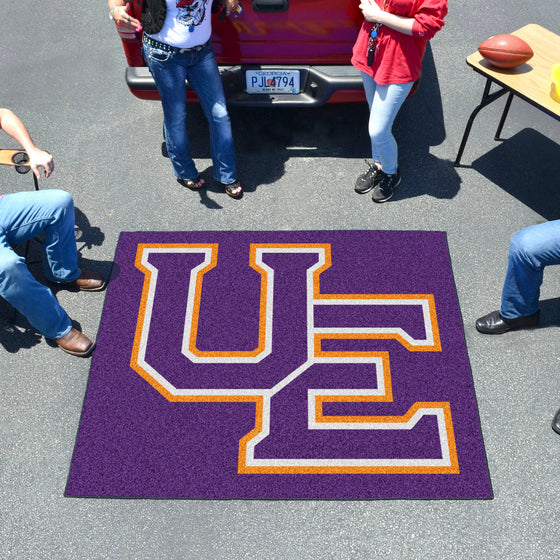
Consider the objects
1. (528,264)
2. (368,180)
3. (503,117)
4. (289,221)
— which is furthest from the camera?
(503,117)

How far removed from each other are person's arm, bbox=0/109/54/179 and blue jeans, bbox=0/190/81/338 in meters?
0.17

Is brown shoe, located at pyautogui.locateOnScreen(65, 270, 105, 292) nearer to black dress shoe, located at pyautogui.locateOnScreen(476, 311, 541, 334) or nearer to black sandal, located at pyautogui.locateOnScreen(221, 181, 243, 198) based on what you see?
black sandal, located at pyautogui.locateOnScreen(221, 181, 243, 198)

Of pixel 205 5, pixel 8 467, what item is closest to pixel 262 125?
pixel 205 5

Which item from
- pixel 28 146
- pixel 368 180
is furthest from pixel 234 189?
pixel 28 146

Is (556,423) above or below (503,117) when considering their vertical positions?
below

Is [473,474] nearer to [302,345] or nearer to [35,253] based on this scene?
[302,345]

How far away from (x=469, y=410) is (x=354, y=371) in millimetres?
623

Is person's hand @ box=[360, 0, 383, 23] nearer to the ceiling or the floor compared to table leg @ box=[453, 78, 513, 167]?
nearer to the ceiling

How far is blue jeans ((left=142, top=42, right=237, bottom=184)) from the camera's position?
3.35m

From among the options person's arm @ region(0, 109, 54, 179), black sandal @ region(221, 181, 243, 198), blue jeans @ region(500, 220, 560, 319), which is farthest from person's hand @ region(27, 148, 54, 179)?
blue jeans @ region(500, 220, 560, 319)

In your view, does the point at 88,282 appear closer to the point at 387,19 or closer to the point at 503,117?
the point at 387,19

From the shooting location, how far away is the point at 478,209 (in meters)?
3.92

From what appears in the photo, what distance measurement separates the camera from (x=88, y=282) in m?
3.58

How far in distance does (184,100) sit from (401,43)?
129 cm
